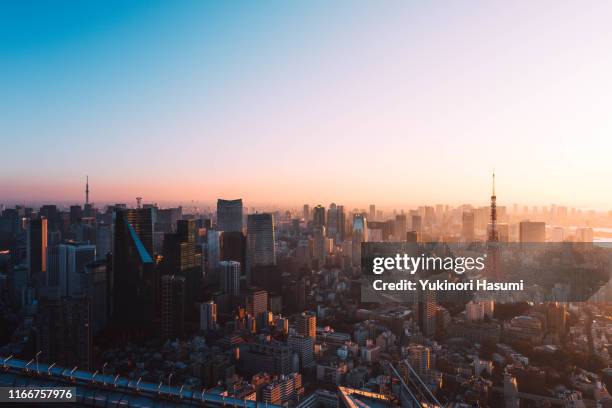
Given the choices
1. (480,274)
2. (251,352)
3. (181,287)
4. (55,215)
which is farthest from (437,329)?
(55,215)

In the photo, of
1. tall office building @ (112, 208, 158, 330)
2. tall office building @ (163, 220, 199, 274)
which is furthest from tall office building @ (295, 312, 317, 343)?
tall office building @ (163, 220, 199, 274)

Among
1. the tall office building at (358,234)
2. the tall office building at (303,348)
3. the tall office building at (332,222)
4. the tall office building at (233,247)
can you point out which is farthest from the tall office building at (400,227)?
the tall office building at (303,348)

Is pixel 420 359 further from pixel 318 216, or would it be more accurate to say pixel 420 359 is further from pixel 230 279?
pixel 318 216

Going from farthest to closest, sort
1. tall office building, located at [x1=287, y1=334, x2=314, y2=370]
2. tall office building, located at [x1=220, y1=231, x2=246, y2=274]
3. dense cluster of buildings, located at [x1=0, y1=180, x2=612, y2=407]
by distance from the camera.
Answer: tall office building, located at [x1=220, y1=231, x2=246, y2=274], tall office building, located at [x1=287, y1=334, x2=314, y2=370], dense cluster of buildings, located at [x1=0, y1=180, x2=612, y2=407]

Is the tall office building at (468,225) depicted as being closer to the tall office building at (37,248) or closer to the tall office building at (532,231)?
the tall office building at (532,231)

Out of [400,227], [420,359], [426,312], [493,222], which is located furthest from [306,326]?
[400,227]

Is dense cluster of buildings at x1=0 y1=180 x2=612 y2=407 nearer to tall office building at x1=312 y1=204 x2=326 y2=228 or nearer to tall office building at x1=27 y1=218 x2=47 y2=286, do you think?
tall office building at x1=27 y1=218 x2=47 y2=286
